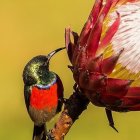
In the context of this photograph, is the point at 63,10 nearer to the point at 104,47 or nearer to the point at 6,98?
the point at 6,98

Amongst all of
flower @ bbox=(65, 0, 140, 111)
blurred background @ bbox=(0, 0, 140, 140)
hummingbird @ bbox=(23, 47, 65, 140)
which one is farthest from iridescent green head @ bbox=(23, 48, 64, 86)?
blurred background @ bbox=(0, 0, 140, 140)

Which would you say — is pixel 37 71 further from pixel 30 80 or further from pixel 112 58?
pixel 112 58

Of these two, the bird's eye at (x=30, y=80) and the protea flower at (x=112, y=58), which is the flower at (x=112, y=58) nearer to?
the protea flower at (x=112, y=58)

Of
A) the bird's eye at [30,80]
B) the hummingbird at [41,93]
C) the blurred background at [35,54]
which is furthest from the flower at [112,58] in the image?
the blurred background at [35,54]

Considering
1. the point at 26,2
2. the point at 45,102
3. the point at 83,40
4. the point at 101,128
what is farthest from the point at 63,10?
the point at 83,40

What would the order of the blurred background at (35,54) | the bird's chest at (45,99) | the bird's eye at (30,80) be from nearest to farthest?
the bird's chest at (45,99)
the bird's eye at (30,80)
the blurred background at (35,54)

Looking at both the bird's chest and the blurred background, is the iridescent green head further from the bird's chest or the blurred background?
the blurred background

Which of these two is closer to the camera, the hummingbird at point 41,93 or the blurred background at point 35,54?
the hummingbird at point 41,93
